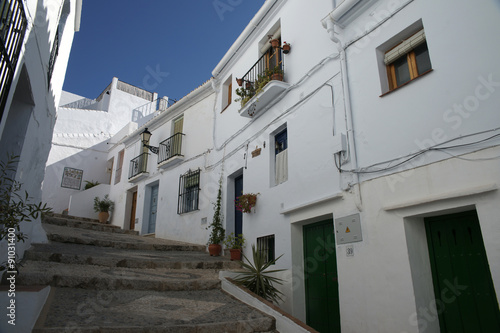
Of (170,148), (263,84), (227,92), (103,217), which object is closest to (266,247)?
(263,84)

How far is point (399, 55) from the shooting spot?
15.4ft

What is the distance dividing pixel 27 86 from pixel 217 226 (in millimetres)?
5347

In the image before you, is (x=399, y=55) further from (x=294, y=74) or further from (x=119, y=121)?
(x=119, y=121)

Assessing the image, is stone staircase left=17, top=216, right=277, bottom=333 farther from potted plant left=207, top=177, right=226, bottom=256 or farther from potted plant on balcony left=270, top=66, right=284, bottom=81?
potted plant on balcony left=270, top=66, right=284, bottom=81

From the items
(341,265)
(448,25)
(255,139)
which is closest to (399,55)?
(448,25)

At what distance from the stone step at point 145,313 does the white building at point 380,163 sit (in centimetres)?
142

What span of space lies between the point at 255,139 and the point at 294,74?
1.67 meters

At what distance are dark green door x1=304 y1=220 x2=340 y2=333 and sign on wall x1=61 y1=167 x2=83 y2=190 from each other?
12441mm

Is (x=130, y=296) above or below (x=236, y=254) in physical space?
below

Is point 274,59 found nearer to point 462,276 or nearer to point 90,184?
point 462,276

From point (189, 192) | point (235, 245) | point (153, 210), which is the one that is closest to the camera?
point (235, 245)

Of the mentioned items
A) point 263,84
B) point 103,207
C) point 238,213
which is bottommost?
point 238,213

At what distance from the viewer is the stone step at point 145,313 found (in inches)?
128

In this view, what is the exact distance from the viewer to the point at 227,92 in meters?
9.95
